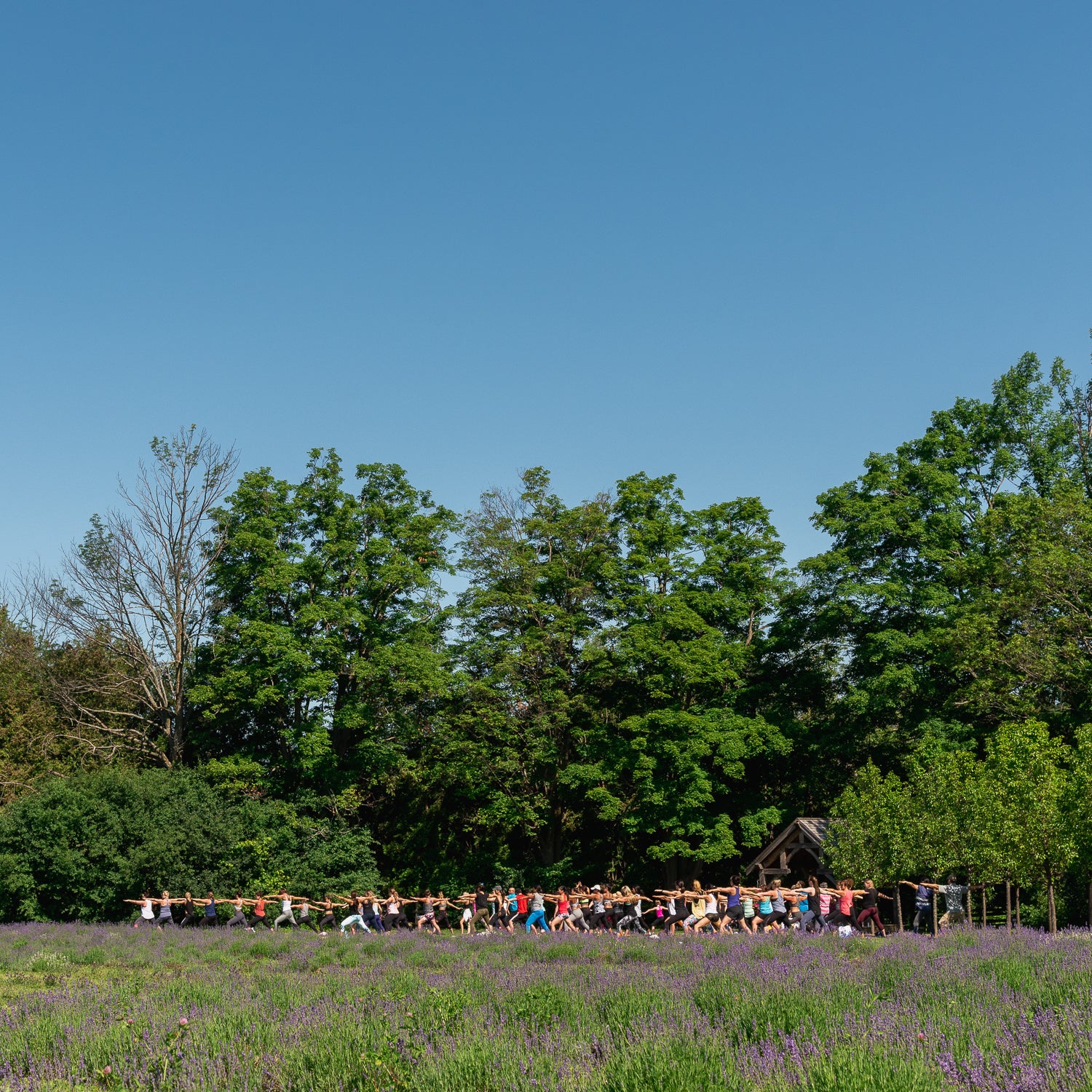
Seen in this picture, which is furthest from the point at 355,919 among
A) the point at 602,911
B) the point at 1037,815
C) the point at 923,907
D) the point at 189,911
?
the point at 1037,815

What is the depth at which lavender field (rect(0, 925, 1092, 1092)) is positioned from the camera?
659 centimetres

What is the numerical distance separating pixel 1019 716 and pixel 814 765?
9.67 metres

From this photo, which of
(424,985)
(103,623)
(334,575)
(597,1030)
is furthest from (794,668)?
(597,1030)

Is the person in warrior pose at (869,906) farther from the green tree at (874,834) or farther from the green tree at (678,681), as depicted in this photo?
the green tree at (678,681)

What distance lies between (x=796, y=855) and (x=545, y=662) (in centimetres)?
1196

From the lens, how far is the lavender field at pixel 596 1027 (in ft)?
21.6

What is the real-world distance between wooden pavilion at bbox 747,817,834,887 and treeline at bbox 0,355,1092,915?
1.12m

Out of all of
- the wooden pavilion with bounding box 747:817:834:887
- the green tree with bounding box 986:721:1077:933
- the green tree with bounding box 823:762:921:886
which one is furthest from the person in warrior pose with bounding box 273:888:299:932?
the green tree with bounding box 986:721:1077:933

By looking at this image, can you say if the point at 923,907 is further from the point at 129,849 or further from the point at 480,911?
the point at 129,849

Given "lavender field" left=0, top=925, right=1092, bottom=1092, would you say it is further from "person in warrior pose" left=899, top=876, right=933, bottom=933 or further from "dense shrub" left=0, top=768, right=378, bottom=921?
"dense shrub" left=0, top=768, right=378, bottom=921

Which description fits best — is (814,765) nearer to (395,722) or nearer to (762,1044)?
(395,722)

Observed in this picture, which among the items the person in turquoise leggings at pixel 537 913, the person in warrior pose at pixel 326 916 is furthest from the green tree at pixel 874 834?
the person in warrior pose at pixel 326 916

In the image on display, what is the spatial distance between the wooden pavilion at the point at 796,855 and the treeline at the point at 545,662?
112cm

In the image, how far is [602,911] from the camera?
28.6m
